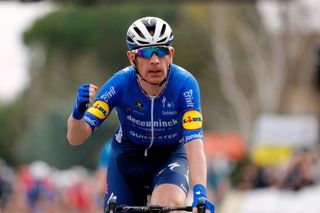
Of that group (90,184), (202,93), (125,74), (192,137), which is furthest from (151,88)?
(202,93)

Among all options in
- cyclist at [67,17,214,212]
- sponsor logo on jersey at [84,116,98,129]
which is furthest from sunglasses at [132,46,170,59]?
sponsor logo on jersey at [84,116,98,129]

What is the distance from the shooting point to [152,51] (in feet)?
25.1

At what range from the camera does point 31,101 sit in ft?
201

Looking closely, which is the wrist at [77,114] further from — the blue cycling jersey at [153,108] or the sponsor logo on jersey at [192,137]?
the sponsor logo on jersey at [192,137]

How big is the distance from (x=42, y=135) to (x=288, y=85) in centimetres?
1374

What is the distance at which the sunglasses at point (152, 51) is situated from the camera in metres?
7.66

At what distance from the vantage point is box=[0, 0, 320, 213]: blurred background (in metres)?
26.3

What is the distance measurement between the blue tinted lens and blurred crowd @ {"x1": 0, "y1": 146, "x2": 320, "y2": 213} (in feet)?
31.6

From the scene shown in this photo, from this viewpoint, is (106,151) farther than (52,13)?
No

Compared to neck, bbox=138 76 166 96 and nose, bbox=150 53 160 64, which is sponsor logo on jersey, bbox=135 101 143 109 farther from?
nose, bbox=150 53 160 64

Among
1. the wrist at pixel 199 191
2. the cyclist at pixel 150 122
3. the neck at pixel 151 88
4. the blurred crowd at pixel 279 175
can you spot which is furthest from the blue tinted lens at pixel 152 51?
the blurred crowd at pixel 279 175

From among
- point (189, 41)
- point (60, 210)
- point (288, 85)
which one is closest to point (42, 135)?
point (189, 41)

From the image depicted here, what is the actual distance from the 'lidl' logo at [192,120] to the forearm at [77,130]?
2.68 feet

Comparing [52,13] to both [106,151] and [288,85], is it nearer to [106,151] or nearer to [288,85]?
[288,85]
